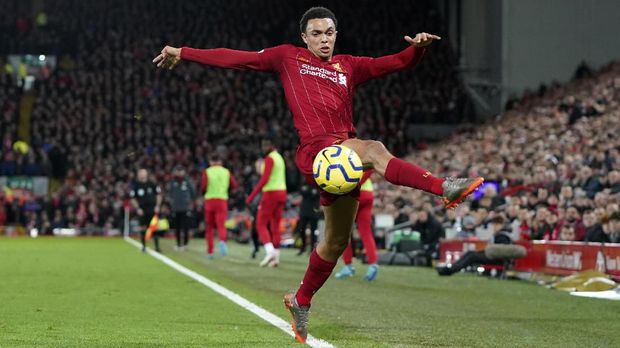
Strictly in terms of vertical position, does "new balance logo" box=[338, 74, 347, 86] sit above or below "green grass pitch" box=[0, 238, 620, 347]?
above

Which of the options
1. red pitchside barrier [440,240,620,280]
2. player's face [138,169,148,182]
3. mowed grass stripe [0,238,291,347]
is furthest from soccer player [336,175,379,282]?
player's face [138,169,148,182]

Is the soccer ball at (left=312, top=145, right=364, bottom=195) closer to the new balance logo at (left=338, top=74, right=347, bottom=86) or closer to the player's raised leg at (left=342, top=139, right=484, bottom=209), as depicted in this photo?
the player's raised leg at (left=342, top=139, right=484, bottom=209)

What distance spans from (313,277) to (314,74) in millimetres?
1484

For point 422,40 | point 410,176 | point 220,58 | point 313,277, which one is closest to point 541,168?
point 313,277

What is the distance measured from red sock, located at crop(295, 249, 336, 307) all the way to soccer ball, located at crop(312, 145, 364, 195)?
0.99 m

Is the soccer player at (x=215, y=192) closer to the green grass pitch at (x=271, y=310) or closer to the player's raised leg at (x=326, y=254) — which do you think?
the green grass pitch at (x=271, y=310)

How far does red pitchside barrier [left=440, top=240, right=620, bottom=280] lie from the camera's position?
14.5 m

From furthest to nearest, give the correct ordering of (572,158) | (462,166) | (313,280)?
(462,166), (572,158), (313,280)

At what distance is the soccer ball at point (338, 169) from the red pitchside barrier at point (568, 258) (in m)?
8.62

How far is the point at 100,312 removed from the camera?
9391mm

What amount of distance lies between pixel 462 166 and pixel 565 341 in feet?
76.0

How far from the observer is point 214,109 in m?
44.2

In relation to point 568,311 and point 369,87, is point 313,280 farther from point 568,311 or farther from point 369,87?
point 369,87

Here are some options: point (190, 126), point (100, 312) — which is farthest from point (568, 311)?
point (190, 126)
